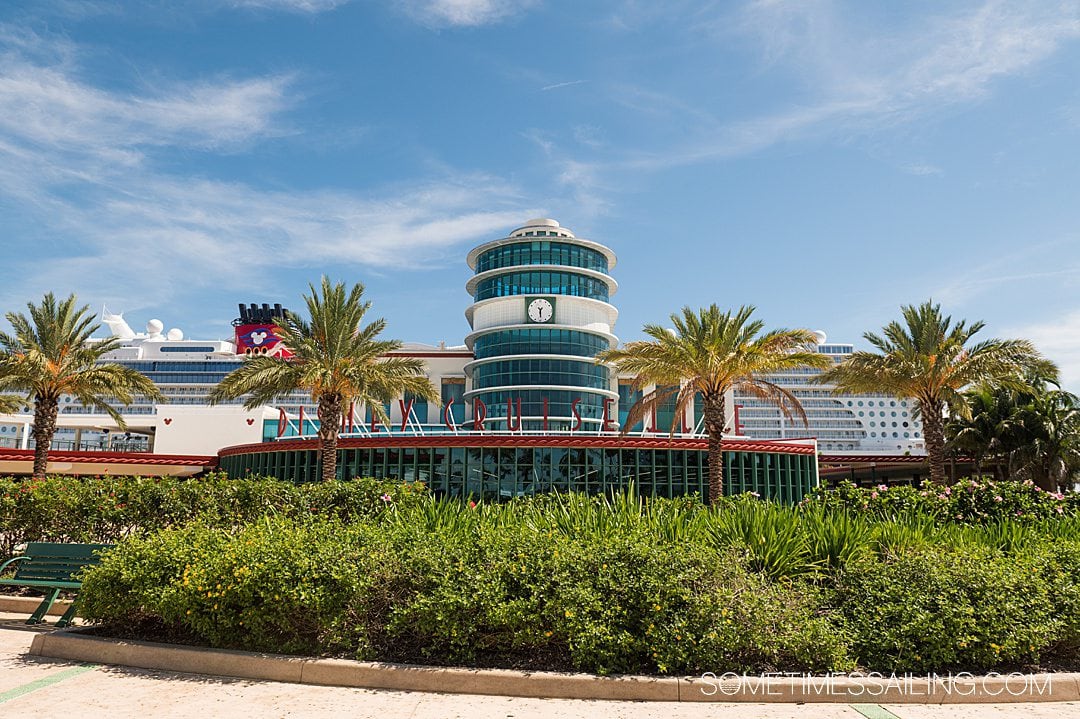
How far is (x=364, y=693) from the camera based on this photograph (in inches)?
293

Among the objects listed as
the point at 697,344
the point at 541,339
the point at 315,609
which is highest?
the point at 541,339

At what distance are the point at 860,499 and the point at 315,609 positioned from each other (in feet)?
40.9

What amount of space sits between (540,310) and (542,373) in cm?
487

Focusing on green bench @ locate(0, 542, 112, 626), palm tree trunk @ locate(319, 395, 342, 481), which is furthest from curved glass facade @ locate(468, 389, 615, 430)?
green bench @ locate(0, 542, 112, 626)

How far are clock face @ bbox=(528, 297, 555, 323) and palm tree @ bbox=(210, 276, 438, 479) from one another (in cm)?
2737

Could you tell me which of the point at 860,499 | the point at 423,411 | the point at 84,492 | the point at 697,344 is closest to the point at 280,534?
the point at 84,492

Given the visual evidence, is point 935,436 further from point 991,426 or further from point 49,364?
point 49,364

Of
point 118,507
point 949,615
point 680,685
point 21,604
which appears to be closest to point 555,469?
point 118,507

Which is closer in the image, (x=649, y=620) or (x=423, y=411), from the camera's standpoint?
(x=649, y=620)

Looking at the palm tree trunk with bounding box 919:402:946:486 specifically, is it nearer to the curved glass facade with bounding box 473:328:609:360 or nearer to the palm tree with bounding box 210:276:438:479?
the palm tree with bounding box 210:276:438:479

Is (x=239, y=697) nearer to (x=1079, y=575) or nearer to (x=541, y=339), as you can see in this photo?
(x=1079, y=575)

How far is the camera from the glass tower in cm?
5519

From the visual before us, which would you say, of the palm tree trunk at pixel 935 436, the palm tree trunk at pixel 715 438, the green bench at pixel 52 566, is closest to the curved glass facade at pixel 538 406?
the palm tree trunk at pixel 935 436

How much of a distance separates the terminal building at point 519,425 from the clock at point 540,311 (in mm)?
107
